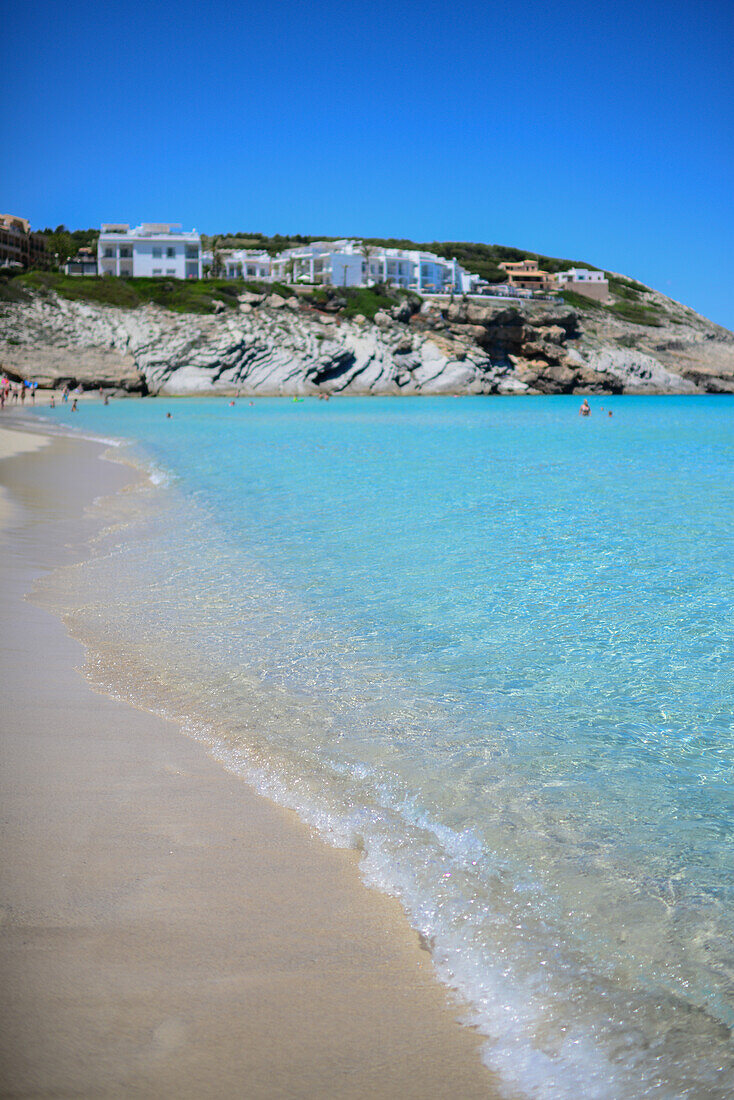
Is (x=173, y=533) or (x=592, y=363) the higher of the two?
(x=592, y=363)

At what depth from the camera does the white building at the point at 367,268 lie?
114125 mm

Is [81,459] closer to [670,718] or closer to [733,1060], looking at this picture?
[670,718]

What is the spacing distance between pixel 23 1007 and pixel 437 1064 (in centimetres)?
132

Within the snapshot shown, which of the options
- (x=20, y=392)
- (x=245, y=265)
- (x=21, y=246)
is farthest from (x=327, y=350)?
(x=21, y=246)

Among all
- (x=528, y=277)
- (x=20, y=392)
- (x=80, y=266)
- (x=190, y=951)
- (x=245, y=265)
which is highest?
(x=528, y=277)

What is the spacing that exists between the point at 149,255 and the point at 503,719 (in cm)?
10591

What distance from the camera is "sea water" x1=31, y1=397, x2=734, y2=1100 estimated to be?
9.51ft

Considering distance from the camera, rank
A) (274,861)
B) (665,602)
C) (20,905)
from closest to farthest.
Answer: (20,905), (274,861), (665,602)

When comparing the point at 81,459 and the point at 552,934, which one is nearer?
the point at 552,934

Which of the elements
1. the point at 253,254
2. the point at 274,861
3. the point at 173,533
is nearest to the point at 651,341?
the point at 253,254

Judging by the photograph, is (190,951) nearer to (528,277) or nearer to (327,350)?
(327,350)

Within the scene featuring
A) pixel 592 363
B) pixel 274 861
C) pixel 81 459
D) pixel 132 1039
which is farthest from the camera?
pixel 592 363

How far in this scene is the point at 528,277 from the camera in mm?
142250

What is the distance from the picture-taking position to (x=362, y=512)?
588 inches
